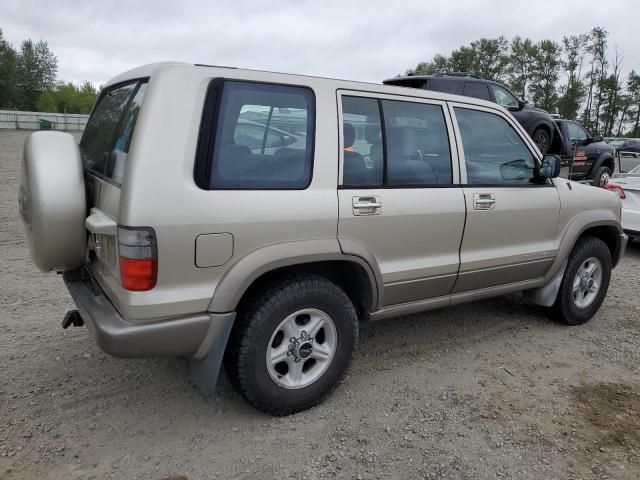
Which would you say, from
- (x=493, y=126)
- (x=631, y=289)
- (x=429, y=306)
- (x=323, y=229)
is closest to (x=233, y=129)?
(x=323, y=229)

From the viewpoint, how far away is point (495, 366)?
3.79 m

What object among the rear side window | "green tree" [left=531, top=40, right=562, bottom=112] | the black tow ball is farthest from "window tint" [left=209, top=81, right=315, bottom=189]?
"green tree" [left=531, top=40, right=562, bottom=112]

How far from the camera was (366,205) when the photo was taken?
3.07 metres

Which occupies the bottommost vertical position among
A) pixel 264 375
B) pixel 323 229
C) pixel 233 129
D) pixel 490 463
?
pixel 490 463

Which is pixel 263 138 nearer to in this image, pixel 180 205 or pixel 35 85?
pixel 180 205

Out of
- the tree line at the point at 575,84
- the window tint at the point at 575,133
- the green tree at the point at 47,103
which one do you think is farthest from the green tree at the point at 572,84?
the green tree at the point at 47,103

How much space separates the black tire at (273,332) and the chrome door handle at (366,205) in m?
0.45

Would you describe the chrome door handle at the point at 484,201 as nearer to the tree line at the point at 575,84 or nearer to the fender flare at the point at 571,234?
the fender flare at the point at 571,234

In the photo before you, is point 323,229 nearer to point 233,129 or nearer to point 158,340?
point 233,129

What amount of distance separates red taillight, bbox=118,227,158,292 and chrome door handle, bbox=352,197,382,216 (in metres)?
1.17

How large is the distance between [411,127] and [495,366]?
1.82 m

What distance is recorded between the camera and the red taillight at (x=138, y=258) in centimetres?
239

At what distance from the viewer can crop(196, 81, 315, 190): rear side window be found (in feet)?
8.53

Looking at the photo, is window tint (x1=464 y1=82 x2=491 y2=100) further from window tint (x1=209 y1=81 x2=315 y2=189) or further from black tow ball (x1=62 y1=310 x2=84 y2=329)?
black tow ball (x1=62 y1=310 x2=84 y2=329)
